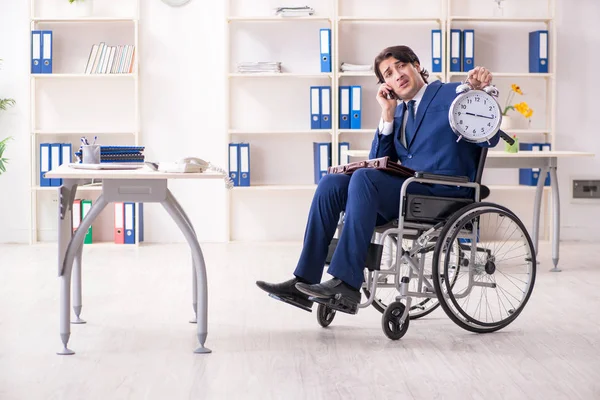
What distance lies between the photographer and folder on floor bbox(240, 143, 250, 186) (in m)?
5.55

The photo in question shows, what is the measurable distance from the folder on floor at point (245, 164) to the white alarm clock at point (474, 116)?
2.55 metres

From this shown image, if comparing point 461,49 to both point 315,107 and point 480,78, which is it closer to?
point 315,107

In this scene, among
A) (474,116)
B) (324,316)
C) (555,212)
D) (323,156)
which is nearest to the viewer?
(474,116)

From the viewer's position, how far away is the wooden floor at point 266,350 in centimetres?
247

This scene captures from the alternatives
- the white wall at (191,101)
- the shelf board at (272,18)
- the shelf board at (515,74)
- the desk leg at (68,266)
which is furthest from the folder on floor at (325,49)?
the desk leg at (68,266)

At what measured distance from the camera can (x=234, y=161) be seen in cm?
558

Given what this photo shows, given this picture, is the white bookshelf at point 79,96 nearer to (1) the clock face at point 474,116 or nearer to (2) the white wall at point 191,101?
(2) the white wall at point 191,101

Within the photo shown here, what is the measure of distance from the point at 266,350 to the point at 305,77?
310cm

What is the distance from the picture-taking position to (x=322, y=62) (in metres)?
5.55

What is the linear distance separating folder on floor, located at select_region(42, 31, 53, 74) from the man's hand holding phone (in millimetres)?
2929

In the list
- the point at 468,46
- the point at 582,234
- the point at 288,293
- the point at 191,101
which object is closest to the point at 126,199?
the point at 288,293

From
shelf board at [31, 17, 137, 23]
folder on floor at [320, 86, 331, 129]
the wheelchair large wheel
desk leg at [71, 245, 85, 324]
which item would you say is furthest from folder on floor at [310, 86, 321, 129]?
desk leg at [71, 245, 85, 324]

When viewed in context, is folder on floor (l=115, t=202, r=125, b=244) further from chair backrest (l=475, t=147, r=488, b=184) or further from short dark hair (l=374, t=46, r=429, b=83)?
chair backrest (l=475, t=147, r=488, b=184)

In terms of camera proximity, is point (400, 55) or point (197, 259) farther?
point (400, 55)
